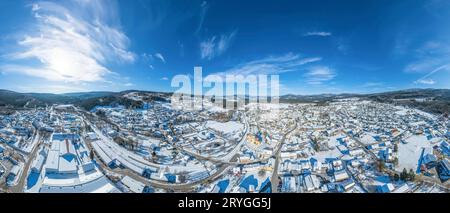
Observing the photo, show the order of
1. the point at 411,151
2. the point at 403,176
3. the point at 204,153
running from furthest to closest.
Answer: the point at 411,151 < the point at 204,153 < the point at 403,176

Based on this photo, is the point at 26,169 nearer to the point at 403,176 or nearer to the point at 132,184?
the point at 132,184

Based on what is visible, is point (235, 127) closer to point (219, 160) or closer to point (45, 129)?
point (219, 160)

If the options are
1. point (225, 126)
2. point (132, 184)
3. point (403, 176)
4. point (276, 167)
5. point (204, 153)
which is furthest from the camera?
point (225, 126)

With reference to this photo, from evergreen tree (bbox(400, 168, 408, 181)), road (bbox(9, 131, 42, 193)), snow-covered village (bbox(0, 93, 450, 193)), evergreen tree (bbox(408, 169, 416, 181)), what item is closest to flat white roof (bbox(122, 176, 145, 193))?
snow-covered village (bbox(0, 93, 450, 193))

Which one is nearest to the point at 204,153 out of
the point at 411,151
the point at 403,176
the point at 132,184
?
the point at 132,184

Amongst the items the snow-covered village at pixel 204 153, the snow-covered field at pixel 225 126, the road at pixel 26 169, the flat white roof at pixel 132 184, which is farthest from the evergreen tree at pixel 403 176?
the road at pixel 26 169

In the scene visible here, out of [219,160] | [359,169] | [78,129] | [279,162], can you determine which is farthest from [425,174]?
[78,129]

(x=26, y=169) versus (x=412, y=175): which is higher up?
(x=26, y=169)
